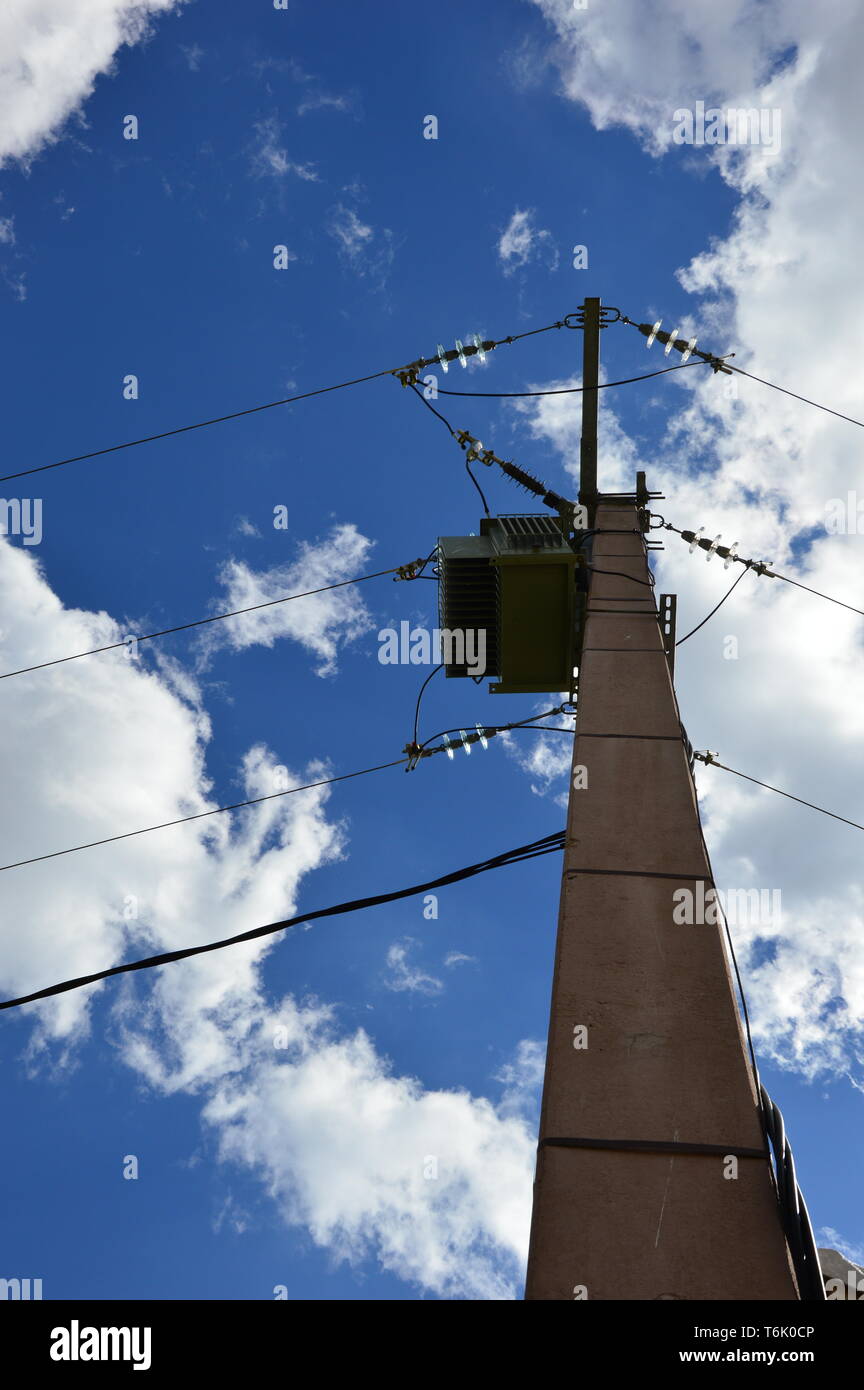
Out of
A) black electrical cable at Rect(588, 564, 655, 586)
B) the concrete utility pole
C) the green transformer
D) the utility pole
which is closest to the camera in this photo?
the concrete utility pole

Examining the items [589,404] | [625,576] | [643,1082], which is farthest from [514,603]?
[643,1082]

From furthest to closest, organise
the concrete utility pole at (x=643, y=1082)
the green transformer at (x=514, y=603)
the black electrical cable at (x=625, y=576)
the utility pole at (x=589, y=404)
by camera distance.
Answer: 1. the utility pole at (x=589, y=404)
2. the green transformer at (x=514, y=603)
3. the black electrical cable at (x=625, y=576)
4. the concrete utility pole at (x=643, y=1082)

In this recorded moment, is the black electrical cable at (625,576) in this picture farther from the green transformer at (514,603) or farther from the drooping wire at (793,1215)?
the drooping wire at (793,1215)

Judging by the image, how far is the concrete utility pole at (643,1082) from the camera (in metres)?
3.67

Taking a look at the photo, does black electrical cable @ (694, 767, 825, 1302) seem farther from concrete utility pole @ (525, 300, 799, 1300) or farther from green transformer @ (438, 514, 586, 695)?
green transformer @ (438, 514, 586, 695)

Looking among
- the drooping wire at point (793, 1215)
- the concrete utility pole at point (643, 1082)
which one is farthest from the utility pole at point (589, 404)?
the drooping wire at point (793, 1215)

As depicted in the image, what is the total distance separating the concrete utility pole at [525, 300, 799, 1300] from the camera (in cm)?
367

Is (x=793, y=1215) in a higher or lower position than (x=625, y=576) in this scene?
lower

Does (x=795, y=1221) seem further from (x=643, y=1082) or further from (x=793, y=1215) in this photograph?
(x=643, y=1082)

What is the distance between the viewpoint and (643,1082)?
4.30 m

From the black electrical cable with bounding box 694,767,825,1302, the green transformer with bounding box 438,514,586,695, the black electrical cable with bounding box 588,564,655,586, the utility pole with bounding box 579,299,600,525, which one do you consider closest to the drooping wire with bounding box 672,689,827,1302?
the black electrical cable with bounding box 694,767,825,1302

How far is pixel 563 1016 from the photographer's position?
4590 millimetres
